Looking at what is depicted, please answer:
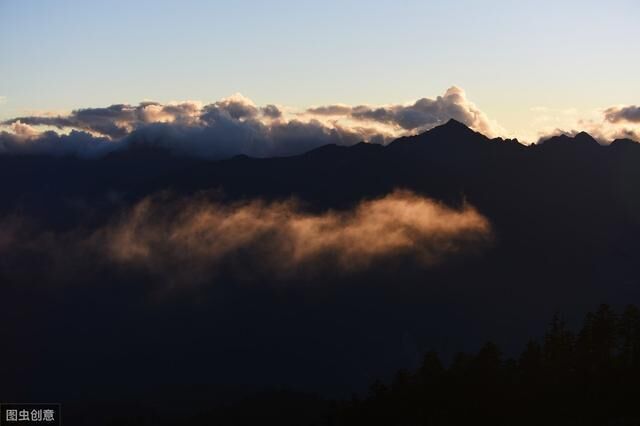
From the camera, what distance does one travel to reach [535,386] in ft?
508

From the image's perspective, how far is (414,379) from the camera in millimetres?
177875

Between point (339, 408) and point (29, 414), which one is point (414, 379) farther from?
point (29, 414)

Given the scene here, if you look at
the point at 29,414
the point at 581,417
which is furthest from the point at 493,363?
the point at 29,414

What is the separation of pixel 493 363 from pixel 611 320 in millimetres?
23072

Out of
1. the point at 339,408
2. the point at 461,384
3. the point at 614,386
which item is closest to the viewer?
the point at 614,386

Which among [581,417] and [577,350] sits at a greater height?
[577,350]

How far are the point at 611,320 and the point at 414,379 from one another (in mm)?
40276

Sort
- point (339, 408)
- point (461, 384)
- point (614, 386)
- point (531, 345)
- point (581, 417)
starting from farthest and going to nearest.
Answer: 1. point (339, 408)
2. point (531, 345)
3. point (461, 384)
4. point (614, 386)
5. point (581, 417)

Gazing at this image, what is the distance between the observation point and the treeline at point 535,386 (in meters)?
143

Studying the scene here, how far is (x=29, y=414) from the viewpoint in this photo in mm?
175250

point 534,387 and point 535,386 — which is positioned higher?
point 535,386

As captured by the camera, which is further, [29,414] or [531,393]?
[29,414]

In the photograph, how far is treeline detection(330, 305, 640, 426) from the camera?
470 feet

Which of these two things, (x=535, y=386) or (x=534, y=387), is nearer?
(x=534, y=387)
